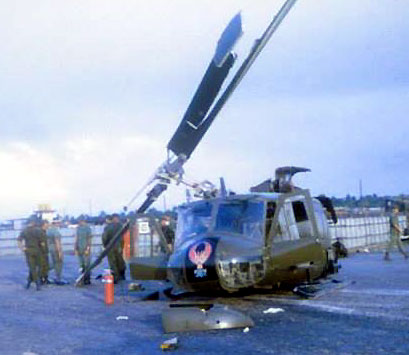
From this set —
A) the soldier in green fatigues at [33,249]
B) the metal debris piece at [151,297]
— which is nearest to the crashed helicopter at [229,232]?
the metal debris piece at [151,297]

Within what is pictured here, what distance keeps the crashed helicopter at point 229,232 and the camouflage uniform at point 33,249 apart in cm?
384

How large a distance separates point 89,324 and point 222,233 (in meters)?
3.31

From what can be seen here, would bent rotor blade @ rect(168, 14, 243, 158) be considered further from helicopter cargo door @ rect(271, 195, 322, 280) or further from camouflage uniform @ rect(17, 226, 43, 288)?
camouflage uniform @ rect(17, 226, 43, 288)

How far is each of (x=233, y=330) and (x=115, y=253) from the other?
9.96 m

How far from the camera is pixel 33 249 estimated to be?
1903 cm

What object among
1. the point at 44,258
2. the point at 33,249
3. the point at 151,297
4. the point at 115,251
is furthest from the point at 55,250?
the point at 151,297

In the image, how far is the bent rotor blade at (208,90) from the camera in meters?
14.1

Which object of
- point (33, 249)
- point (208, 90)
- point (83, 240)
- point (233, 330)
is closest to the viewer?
point (233, 330)

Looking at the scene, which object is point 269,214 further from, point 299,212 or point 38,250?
point 38,250

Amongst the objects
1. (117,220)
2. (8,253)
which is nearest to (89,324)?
(117,220)

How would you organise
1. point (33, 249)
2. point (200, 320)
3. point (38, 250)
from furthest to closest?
point (38, 250), point (33, 249), point (200, 320)

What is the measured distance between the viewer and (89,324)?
11836mm

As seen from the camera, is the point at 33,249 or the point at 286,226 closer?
the point at 286,226

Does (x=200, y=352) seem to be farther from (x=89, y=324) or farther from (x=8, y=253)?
(x=8, y=253)
